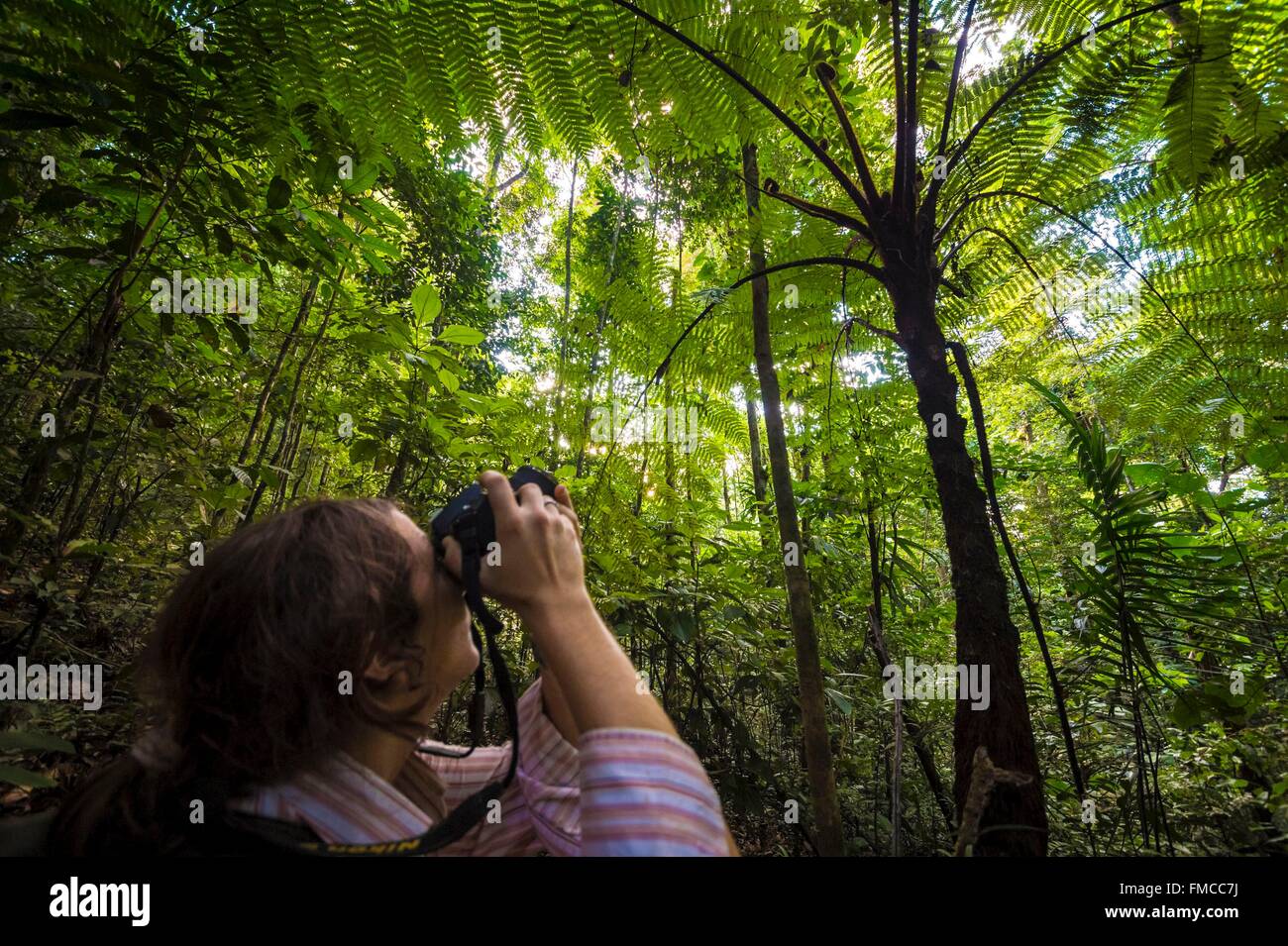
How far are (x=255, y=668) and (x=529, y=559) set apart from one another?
390 millimetres

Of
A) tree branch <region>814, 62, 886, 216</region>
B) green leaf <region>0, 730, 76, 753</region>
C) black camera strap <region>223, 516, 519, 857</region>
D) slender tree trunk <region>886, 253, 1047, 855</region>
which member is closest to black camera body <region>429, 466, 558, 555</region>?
black camera strap <region>223, 516, 519, 857</region>

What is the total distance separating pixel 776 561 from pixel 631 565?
102cm

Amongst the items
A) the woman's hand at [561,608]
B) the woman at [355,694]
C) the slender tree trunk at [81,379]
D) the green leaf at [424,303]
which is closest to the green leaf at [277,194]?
the slender tree trunk at [81,379]

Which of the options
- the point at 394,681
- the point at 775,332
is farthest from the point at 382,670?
the point at 775,332

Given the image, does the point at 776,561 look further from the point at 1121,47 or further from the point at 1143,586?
the point at 1121,47

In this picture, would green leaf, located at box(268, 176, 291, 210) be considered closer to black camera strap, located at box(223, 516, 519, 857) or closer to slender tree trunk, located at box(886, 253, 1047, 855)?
black camera strap, located at box(223, 516, 519, 857)

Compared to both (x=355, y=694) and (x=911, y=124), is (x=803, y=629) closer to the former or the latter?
(x=355, y=694)

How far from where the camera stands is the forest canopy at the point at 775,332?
4.75 ft

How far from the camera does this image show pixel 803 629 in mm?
1785

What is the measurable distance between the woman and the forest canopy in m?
0.51

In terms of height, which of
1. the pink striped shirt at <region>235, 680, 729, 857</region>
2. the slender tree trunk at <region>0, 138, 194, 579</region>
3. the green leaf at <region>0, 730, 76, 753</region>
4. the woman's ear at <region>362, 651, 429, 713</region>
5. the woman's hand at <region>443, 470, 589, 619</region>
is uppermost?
the slender tree trunk at <region>0, 138, 194, 579</region>

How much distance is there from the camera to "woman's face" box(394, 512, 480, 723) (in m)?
0.87

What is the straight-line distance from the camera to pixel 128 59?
1.42 metres
